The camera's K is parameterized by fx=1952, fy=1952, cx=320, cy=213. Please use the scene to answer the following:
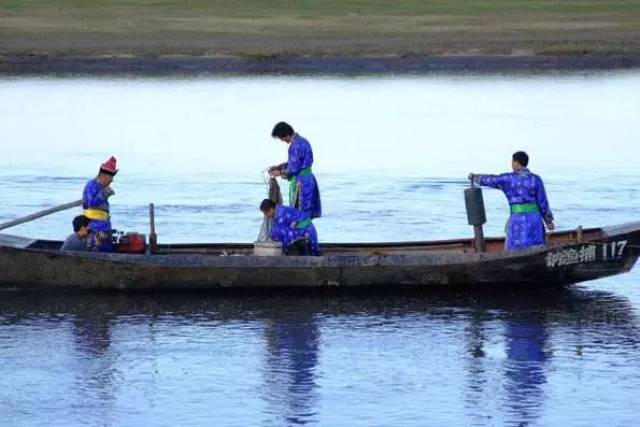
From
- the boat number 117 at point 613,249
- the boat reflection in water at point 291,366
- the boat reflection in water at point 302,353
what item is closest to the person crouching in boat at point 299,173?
the boat reflection in water at point 302,353

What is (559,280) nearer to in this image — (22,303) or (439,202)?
(22,303)

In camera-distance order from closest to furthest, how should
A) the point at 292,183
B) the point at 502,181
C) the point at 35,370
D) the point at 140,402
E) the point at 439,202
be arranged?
1. the point at 140,402
2. the point at 35,370
3. the point at 502,181
4. the point at 292,183
5. the point at 439,202

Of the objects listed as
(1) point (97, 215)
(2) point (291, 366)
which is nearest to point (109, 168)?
(1) point (97, 215)

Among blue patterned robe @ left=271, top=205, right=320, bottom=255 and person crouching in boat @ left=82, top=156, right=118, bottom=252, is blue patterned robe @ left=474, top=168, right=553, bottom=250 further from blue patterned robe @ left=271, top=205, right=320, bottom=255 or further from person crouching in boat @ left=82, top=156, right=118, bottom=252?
person crouching in boat @ left=82, top=156, right=118, bottom=252

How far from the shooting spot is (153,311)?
55.2ft

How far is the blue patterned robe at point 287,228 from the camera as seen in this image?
17.3 m

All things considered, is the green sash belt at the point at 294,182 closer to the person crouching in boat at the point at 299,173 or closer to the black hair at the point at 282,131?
the person crouching in boat at the point at 299,173

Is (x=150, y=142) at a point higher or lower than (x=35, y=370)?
higher

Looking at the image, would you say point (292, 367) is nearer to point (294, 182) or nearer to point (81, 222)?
point (81, 222)

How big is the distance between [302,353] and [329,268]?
6.86 feet

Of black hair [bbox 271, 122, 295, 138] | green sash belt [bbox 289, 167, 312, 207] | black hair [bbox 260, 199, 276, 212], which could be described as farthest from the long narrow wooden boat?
black hair [bbox 271, 122, 295, 138]

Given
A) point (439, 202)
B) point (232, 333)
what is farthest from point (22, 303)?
point (439, 202)

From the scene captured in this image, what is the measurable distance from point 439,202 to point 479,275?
7.44 m

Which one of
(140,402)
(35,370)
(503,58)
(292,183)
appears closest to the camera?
(140,402)
